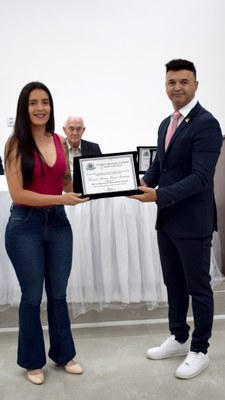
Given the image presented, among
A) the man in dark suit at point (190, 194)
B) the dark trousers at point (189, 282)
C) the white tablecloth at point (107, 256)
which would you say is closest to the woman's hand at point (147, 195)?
the man in dark suit at point (190, 194)

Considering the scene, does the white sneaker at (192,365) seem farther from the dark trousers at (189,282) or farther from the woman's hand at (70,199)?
the woman's hand at (70,199)

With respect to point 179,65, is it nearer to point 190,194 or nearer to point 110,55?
point 190,194

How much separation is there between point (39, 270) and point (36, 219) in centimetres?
22

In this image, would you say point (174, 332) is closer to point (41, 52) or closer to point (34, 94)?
point (34, 94)

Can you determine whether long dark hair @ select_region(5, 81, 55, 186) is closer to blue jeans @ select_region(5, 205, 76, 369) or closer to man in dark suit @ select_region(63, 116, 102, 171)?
blue jeans @ select_region(5, 205, 76, 369)

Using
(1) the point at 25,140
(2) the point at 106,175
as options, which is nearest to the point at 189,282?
(2) the point at 106,175

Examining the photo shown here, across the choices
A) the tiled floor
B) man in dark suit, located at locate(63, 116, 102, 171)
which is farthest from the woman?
man in dark suit, located at locate(63, 116, 102, 171)

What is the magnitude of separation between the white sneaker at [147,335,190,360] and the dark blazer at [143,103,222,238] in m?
0.61

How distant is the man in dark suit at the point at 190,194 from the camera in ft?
5.44

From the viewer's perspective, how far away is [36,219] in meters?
1.68

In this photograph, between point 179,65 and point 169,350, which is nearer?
point 179,65

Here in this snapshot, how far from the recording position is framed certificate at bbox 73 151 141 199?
1685mm

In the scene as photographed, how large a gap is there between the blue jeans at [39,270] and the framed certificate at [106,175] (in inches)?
6.8

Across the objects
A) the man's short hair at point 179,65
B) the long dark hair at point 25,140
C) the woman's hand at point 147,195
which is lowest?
the woman's hand at point 147,195
